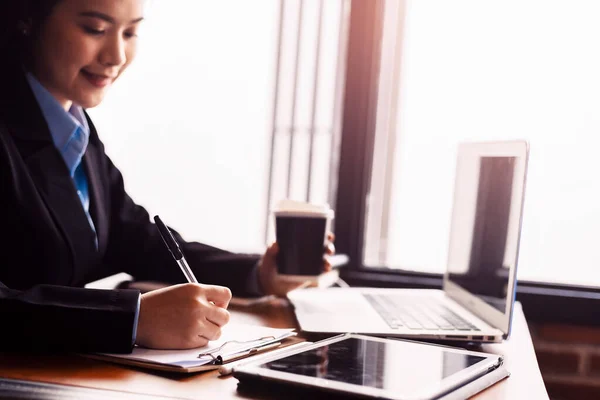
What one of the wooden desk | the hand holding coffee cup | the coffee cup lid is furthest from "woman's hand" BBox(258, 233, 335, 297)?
the wooden desk

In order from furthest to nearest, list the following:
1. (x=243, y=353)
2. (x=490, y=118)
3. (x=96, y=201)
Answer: (x=490, y=118), (x=96, y=201), (x=243, y=353)

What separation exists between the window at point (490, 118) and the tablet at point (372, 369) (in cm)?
103

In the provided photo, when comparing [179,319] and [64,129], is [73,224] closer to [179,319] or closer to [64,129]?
[64,129]

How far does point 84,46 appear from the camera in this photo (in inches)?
47.6

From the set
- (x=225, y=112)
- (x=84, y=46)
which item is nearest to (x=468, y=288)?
(x=84, y=46)

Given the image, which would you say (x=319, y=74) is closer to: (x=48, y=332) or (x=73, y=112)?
(x=73, y=112)

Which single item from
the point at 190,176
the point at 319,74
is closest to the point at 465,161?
the point at 319,74

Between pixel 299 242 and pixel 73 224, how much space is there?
419mm

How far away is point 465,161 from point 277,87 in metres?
0.84

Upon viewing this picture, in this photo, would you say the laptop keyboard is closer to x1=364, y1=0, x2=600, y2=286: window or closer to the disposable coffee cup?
the disposable coffee cup

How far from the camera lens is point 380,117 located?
1.98 metres

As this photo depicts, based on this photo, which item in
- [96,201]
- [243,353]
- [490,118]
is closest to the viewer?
[243,353]

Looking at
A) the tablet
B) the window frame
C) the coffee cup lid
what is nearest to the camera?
the tablet

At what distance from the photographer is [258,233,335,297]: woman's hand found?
135 centimetres
